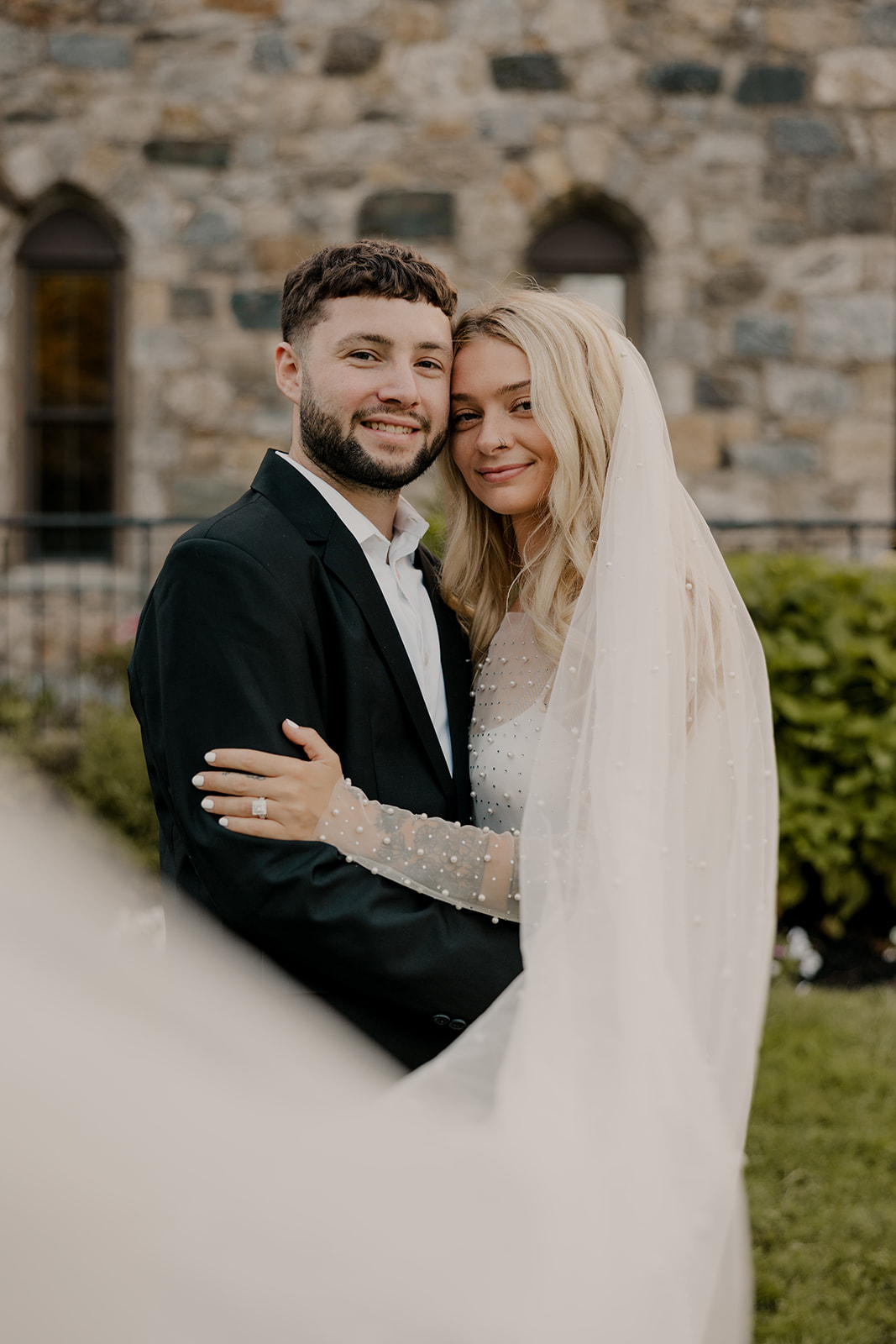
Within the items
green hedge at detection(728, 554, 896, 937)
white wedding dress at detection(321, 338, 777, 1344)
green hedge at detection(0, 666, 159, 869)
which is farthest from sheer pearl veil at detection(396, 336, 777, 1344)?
green hedge at detection(0, 666, 159, 869)

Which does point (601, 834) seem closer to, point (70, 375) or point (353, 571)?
point (353, 571)

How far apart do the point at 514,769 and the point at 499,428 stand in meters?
0.74

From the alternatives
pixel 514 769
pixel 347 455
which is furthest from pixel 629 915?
pixel 347 455

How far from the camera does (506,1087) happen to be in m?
1.91

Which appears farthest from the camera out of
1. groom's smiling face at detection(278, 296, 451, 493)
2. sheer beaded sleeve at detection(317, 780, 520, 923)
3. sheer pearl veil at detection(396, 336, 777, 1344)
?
groom's smiling face at detection(278, 296, 451, 493)

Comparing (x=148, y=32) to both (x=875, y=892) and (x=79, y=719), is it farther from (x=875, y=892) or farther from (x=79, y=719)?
(x=875, y=892)

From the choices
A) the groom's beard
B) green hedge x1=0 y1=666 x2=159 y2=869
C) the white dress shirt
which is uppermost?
the groom's beard

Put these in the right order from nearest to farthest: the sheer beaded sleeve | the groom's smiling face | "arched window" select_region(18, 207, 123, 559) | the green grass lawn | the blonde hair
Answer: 1. the sheer beaded sleeve
2. the groom's smiling face
3. the blonde hair
4. the green grass lawn
5. "arched window" select_region(18, 207, 123, 559)

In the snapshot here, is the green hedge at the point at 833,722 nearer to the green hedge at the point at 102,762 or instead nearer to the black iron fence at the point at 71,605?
the green hedge at the point at 102,762

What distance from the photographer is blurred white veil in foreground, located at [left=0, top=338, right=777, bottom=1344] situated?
1.53 m

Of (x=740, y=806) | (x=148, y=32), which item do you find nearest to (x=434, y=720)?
(x=740, y=806)

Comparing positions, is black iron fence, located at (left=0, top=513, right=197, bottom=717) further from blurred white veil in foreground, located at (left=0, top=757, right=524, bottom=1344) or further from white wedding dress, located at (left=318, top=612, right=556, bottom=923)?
blurred white veil in foreground, located at (left=0, top=757, right=524, bottom=1344)

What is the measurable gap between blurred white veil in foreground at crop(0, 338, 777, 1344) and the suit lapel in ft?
0.84

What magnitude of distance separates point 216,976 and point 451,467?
1.34 m
